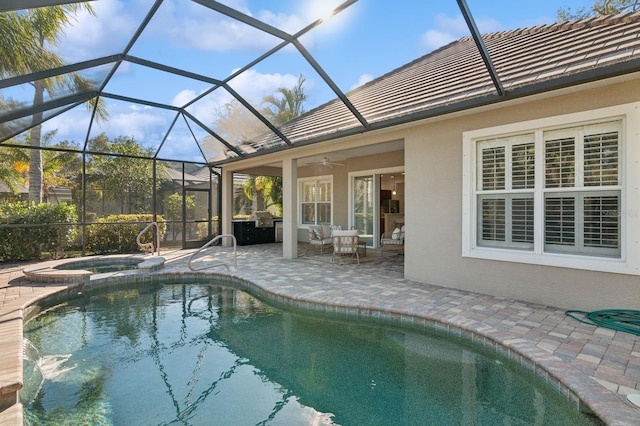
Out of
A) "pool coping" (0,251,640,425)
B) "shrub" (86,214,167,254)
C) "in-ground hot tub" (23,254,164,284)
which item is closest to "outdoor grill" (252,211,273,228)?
"shrub" (86,214,167,254)

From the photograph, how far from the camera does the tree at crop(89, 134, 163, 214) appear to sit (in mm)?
13141

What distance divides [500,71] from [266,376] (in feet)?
19.8

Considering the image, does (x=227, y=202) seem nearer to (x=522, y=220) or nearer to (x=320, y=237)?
(x=320, y=237)

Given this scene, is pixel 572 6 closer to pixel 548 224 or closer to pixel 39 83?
pixel 548 224

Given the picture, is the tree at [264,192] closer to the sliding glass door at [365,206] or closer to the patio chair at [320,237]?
the sliding glass door at [365,206]

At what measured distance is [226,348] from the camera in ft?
14.9

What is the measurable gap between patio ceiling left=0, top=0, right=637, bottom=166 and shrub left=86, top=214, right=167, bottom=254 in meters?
2.64

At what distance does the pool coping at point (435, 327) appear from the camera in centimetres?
280

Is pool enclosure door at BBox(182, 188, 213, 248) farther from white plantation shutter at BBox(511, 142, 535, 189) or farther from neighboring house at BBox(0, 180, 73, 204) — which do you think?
white plantation shutter at BBox(511, 142, 535, 189)

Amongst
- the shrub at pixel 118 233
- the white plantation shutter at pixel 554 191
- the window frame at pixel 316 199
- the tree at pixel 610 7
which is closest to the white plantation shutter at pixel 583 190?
the white plantation shutter at pixel 554 191

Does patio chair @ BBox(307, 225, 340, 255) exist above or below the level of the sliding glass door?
below

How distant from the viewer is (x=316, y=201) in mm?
13875

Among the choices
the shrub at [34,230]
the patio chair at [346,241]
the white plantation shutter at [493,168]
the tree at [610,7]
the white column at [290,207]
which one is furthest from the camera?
the tree at [610,7]

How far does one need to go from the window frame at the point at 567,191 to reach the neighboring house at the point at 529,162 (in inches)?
0.6
